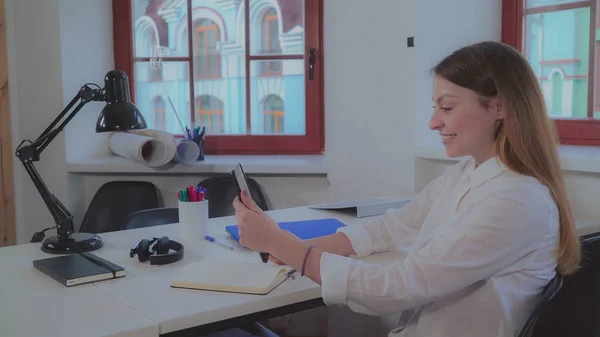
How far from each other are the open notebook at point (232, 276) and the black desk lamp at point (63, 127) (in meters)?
0.41

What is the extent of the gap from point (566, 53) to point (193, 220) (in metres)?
1.63


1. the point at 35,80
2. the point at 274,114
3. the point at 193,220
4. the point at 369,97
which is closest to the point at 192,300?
the point at 193,220

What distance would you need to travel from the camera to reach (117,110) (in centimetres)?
176

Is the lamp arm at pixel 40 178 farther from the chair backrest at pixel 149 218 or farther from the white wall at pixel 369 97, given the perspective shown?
the white wall at pixel 369 97

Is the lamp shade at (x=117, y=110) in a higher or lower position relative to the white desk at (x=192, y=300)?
higher

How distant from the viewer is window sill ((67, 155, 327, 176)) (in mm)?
3008

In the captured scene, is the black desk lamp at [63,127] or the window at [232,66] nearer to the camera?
the black desk lamp at [63,127]

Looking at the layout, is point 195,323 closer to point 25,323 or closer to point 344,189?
point 25,323

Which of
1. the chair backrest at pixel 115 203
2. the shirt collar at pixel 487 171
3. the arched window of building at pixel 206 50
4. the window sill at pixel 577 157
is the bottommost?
the chair backrest at pixel 115 203

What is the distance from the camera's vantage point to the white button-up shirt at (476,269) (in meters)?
1.19

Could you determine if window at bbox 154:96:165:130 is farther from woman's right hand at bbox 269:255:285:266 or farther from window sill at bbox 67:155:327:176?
woman's right hand at bbox 269:255:285:266

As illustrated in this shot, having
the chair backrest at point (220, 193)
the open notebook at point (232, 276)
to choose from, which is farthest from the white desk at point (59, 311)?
the chair backrest at point (220, 193)

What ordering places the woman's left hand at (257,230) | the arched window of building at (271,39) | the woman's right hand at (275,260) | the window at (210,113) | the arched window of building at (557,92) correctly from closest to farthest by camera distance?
the woman's left hand at (257,230) → the woman's right hand at (275,260) → the arched window of building at (557,92) → the arched window of building at (271,39) → the window at (210,113)

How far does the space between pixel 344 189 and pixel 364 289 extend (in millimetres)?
1679
